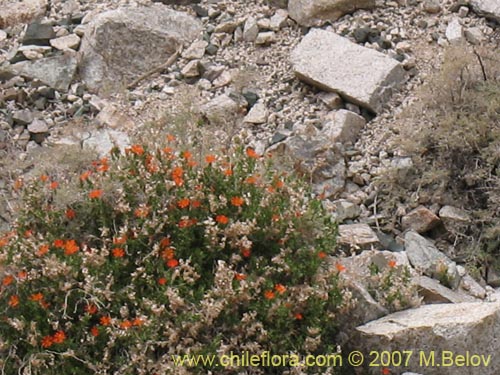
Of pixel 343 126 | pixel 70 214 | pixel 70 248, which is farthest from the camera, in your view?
pixel 343 126

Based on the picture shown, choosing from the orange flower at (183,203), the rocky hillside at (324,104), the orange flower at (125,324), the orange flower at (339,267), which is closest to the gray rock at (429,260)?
the rocky hillside at (324,104)

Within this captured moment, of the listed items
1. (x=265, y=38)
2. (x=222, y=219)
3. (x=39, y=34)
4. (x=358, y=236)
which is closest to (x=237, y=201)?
(x=222, y=219)

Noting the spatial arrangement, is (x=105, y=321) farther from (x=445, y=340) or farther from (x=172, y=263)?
(x=445, y=340)

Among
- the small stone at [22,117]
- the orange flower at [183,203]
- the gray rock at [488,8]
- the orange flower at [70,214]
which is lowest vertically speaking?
the small stone at [22,117]

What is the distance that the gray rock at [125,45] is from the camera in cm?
679

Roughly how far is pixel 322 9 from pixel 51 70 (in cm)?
199

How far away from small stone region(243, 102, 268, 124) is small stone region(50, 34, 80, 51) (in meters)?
1.55

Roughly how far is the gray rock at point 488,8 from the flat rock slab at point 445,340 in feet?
8.97

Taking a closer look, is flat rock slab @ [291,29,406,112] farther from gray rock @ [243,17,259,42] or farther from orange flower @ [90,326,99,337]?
orange flower @ [90,326,99,337]

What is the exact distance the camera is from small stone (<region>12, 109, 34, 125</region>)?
639 centimetres

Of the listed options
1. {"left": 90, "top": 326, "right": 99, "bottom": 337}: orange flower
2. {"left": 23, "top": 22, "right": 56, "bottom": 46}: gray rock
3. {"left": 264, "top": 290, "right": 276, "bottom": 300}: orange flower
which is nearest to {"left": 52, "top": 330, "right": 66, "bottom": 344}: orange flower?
{"left": 90, "top": 326, "right": 99, "bottom": 337}: orange flower

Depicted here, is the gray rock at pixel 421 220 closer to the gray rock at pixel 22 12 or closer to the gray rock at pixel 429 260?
the gray rock at pixel 429 260

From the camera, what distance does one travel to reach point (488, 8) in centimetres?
660

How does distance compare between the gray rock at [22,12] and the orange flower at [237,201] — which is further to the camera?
the gray rock at [22,12]
